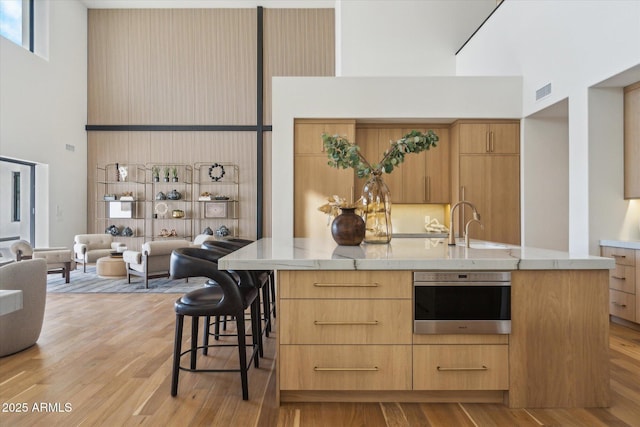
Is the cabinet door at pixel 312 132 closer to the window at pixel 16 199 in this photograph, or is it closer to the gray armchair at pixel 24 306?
the gray armchair at pixel 24 306

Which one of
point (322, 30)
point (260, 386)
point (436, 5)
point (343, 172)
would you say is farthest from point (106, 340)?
point (322, 30)

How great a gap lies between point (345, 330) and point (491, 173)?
4.24 m

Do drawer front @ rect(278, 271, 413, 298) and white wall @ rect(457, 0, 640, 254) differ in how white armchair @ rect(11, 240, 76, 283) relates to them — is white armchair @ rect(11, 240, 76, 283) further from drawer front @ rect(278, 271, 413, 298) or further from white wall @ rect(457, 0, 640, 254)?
white wall @ rect(457, 0, 640, 254)

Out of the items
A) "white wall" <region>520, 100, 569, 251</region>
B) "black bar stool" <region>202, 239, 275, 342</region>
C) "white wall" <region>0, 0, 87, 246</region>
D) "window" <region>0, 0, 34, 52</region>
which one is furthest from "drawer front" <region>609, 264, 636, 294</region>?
"window" <region>0, 0, 34, 52</region>

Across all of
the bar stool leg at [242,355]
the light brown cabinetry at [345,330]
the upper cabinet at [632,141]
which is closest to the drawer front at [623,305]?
the upper cabinet at [632,141]

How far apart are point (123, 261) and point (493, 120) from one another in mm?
5927

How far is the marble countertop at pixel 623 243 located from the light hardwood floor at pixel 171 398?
2.54 feet

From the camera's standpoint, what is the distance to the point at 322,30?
386 inches

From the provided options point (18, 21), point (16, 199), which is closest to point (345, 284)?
point (16, 199)

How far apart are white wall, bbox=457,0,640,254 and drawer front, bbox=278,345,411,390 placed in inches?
118

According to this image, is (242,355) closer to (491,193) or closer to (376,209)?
(376,209)

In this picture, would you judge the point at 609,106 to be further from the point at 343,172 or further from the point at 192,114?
the point at 192,114

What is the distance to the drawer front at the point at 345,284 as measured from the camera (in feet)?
7.63

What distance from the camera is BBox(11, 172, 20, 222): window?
26.4 ft
